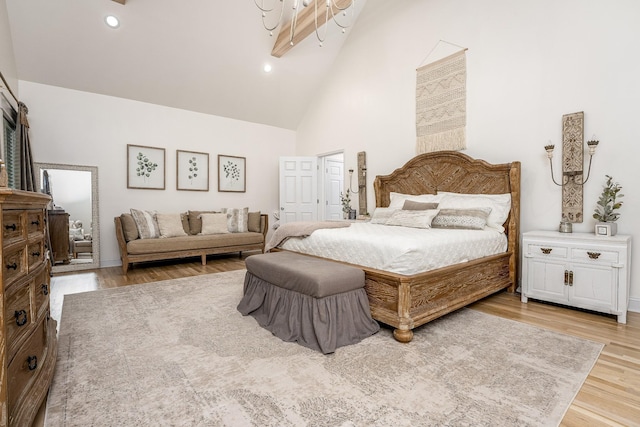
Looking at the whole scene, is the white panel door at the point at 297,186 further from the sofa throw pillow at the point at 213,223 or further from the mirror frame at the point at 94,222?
the mirror frame at the point at 94,222

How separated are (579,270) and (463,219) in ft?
3.56

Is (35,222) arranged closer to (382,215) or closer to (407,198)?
(382,215)

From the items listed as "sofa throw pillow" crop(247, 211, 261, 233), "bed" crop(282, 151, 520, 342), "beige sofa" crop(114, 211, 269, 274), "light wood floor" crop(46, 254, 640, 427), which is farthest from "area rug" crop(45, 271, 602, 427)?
"sofa throw pillow" crop(247, 211, 261, 233)

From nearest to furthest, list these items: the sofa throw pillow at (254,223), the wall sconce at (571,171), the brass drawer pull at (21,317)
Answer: the brass drawer pull at (21,317) < the wall sconce at (571,171) < the sofa throw pillow at (254,223)

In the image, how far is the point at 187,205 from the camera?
5.85 meters

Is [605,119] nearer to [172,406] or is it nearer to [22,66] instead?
[172,406]

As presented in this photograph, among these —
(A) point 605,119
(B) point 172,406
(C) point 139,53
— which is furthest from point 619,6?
(C) point 139,53

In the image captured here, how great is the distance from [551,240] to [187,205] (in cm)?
552

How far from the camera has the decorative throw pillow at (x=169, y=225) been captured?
5000 mm

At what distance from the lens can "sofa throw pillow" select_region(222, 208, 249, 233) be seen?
5777 mm

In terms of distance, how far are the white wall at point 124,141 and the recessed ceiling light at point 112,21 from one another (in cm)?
124

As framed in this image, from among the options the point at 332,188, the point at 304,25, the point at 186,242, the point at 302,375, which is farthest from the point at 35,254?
the point at 332,188

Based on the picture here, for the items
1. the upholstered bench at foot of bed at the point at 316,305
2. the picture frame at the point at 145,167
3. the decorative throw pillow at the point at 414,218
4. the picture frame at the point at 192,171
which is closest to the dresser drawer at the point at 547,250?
the decorative throw pillow at the point at 414,218

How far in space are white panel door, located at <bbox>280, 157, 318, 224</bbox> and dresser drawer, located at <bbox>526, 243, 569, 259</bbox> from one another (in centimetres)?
423
